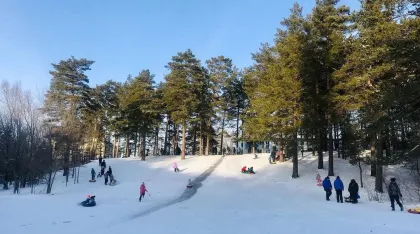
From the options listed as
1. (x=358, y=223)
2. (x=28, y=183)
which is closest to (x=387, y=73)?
(x=358, y=223)

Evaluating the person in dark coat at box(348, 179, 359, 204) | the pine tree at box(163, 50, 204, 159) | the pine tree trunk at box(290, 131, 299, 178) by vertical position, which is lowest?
the person in dark coat at box(348, 179, 359, 204)

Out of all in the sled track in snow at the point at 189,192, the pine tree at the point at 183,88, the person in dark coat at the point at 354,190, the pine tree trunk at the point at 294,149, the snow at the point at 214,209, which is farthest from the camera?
the pine tree at the point at 183,88

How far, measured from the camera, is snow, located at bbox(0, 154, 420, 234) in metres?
11.6

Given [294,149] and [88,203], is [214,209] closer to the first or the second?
[88,203]

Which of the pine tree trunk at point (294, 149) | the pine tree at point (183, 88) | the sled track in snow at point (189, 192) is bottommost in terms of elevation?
the sled track in snow at point (189, 192)

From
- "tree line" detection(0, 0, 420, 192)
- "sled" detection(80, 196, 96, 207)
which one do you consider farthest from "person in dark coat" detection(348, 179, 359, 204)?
"sled" detection(80, 196, 96, 207)

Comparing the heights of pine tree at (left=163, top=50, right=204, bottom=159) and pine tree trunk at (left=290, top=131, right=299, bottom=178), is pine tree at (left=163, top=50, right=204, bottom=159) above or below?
above

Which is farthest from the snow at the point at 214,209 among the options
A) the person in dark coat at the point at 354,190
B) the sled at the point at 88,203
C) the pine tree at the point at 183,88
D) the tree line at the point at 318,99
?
the pine tree at the point at 183,88

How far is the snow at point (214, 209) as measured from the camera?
1163 cm

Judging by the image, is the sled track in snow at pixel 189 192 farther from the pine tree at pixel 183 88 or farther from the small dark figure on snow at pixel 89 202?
the pine tree at pixel 183 88

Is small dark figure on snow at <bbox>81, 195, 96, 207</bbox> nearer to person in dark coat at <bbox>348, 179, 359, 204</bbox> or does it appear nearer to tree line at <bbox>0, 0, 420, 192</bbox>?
tree line at <bbox>0, 0, 420, 192</bbox>

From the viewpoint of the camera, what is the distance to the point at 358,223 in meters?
11.7

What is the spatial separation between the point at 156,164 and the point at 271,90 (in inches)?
653

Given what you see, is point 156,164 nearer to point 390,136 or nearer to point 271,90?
point 271,90
